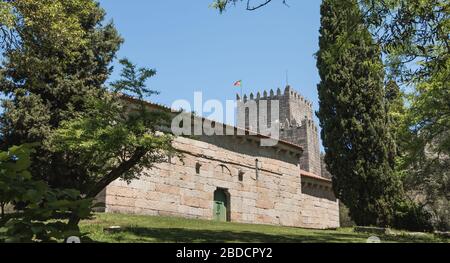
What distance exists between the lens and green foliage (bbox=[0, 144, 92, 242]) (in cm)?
269

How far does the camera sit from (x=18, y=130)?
621 inches

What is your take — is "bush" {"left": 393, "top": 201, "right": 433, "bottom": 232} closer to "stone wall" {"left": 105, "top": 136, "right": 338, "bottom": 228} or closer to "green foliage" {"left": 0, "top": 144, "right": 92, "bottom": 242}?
"stone wall" {"left": 105, "top": 136, "right": 338, "bottom": 228}

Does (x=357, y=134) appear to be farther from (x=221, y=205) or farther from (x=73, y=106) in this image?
(x=73, y=106)

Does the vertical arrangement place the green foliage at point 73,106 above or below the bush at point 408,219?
above

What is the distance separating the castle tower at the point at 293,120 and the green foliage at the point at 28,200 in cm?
4204

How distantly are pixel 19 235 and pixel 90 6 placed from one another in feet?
41.8

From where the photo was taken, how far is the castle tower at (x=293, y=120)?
45000 millimetres

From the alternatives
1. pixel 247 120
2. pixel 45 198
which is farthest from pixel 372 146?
pixel 247 120

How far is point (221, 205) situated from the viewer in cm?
2377

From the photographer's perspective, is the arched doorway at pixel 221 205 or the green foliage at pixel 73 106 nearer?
the green foliage at pixel 73 106

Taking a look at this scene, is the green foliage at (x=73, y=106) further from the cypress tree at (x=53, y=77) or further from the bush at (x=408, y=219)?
the bush at (x=408, y=219)

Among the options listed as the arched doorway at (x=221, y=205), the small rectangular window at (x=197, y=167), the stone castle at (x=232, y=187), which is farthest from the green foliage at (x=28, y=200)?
the arched doorway at (x=221, y=205)

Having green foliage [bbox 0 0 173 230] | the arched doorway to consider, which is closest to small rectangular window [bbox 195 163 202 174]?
the arched doorway

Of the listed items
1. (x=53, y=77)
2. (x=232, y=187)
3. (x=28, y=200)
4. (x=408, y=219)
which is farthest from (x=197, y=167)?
(x=28, y=200)
